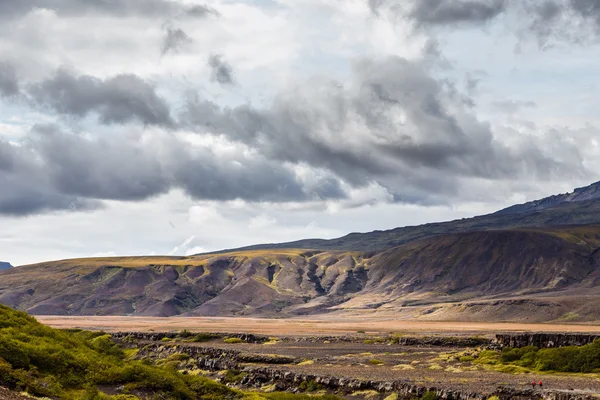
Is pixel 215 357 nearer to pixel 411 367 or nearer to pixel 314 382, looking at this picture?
pixel 411 367

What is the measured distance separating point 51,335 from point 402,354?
163 ft

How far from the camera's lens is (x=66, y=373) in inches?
1310

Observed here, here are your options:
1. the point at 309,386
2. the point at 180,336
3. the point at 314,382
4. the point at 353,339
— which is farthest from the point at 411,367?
the point at 180,336

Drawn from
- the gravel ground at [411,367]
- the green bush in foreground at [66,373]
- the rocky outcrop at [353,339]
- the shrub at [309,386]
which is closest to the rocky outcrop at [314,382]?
the shrub at [309,386]

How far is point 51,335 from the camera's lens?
39.0 meters

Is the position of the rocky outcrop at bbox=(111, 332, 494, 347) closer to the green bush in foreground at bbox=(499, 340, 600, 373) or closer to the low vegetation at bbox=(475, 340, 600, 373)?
the low vegetation at bbox=(475, 340, 600, 373)

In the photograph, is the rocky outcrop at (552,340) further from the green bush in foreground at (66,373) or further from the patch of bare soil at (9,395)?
the patch of bare soil at (9,395)

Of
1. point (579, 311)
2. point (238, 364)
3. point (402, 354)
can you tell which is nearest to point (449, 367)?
point (402, 354)

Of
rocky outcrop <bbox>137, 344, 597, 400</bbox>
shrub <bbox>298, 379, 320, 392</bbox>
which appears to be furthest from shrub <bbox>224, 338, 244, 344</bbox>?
shrub <bbox>298, 379, 320, 392</bbox>

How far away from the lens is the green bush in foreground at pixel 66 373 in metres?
29.1

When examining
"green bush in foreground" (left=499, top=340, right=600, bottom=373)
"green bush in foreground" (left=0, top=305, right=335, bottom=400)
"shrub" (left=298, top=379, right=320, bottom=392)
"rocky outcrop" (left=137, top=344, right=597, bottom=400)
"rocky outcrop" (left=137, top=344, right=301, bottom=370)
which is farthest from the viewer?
"rocky outcrop" (left=137, top=344, right=301, bottom=370)

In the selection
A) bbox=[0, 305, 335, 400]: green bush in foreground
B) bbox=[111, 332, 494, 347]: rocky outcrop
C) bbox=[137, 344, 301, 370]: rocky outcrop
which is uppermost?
bbox=[0, 305, 335, 400]: green bush in foreground

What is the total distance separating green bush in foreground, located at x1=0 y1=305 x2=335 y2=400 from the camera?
29078 millimetres

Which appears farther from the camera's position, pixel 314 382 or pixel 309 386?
pixel 314 382
